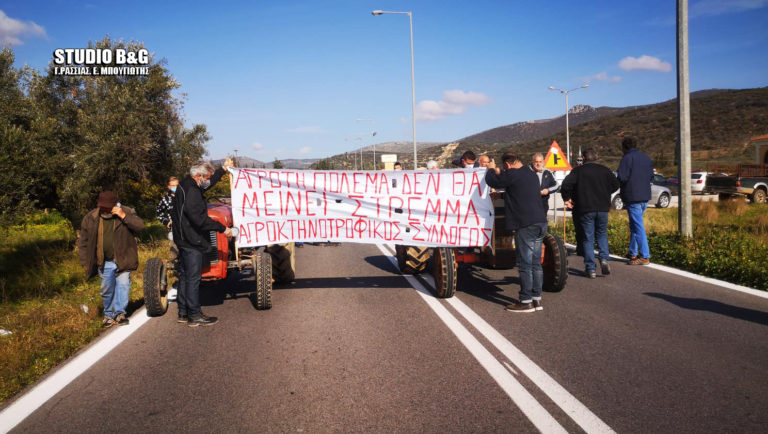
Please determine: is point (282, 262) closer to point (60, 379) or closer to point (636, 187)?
point (60, 379)

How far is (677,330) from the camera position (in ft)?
20.3

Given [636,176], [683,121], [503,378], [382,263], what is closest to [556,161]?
[683,121]

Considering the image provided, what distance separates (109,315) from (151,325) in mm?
625

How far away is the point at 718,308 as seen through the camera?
711 centimetres

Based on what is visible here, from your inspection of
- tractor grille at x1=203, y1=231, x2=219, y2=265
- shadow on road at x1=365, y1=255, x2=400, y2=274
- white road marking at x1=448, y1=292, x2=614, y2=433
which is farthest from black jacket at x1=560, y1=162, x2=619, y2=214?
tractor grille at x1=203, y1=231, x2=219, y2=265

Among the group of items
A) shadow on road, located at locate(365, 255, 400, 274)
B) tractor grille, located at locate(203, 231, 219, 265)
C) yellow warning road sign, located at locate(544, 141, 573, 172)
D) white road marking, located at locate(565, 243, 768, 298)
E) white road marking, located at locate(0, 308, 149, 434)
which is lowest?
white road marking, located at locate(0, 308, 149, 434)

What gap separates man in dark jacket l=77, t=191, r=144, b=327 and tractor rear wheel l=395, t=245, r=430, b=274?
4.36 m

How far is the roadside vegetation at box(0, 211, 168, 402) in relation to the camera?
5902mm

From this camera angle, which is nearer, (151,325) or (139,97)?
(151,325)

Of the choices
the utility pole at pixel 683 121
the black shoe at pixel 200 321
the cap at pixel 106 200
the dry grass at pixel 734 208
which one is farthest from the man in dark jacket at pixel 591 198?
the dry grass at pixel 734 208

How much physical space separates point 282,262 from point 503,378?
5441 millimetres

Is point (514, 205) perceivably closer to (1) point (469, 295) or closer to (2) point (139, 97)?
(1) point (469, 295)

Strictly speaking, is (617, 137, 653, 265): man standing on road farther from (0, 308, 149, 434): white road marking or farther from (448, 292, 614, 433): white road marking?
(0, 308, 149, 434): white road marking

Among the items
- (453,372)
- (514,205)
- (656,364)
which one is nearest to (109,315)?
(453,372)
